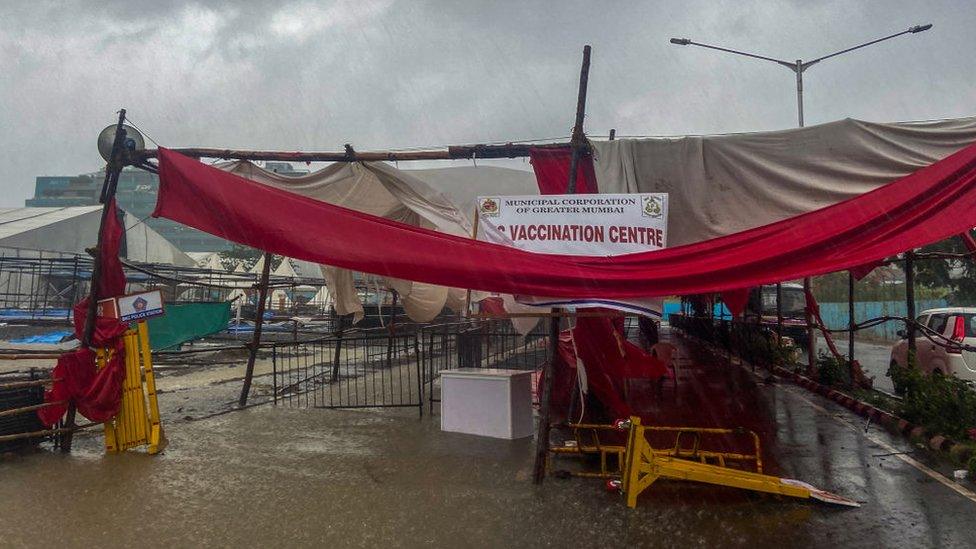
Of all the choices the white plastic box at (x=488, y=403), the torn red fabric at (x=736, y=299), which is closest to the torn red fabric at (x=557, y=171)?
the white plastic box at (x=488, y=403)

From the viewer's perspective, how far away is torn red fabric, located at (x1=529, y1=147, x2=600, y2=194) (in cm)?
666

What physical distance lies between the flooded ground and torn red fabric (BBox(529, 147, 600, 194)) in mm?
2994

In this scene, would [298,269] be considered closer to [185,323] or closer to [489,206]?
[185,323]

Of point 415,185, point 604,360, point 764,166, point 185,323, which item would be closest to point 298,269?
point 185,323

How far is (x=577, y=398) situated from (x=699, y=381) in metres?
5.09

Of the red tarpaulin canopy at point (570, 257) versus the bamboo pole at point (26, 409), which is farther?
the bamboo pole at point (26, 409)

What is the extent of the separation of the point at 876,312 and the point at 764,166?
1038 inches

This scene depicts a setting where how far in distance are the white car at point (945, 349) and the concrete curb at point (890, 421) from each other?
1047 millimetres

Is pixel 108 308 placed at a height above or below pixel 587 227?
below

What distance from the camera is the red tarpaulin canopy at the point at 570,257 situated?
468 cm

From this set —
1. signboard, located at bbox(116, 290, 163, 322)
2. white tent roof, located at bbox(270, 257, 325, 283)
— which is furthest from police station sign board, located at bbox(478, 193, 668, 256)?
white tent roof, located at bbox(270, 257, 325, 283)

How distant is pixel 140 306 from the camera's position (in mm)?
7168

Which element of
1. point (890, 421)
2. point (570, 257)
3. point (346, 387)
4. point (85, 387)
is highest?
point (570, 257)

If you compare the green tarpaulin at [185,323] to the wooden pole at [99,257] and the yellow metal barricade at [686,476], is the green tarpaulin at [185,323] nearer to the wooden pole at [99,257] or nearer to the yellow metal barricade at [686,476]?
the wooden pole at [99,257]
